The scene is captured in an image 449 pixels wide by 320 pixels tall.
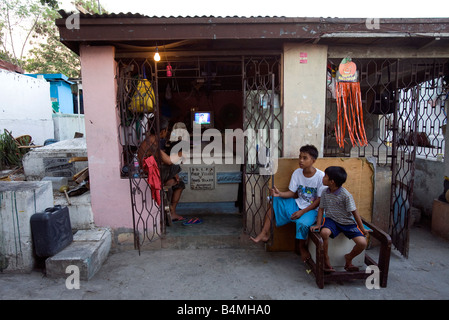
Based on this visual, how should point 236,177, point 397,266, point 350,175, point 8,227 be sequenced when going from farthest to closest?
point 236,177, point 350,175, point 397,266, point 8,227

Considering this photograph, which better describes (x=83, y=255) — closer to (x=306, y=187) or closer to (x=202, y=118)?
(x=306, y=187)

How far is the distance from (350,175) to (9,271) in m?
4.64

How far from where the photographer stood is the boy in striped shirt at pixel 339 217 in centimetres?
308

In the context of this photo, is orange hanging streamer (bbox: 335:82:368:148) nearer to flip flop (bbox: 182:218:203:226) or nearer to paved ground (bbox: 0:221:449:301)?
paved ground (bbox: 0:221:449:301)

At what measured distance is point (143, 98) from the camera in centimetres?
402

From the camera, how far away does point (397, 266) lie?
3693mm

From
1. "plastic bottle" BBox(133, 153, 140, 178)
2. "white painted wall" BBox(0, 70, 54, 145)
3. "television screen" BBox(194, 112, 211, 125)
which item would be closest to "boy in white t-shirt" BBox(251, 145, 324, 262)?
"plastic bottle" BBox(133, 153, 140, 178)

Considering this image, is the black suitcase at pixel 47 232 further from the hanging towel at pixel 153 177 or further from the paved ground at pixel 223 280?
the hanging towel at pixel 153 177

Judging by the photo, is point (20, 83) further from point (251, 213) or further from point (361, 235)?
point (361, 235)

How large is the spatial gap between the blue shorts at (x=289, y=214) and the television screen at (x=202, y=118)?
11.9 ft

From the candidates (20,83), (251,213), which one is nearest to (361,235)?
(251,213)

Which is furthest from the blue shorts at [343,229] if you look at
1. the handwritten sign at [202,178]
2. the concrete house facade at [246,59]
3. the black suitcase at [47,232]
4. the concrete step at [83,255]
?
the black suitcase at [47,232]

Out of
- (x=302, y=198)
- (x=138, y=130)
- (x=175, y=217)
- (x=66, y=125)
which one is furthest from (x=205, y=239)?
(x=66, y=125)

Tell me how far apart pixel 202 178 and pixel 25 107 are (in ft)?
26.6
